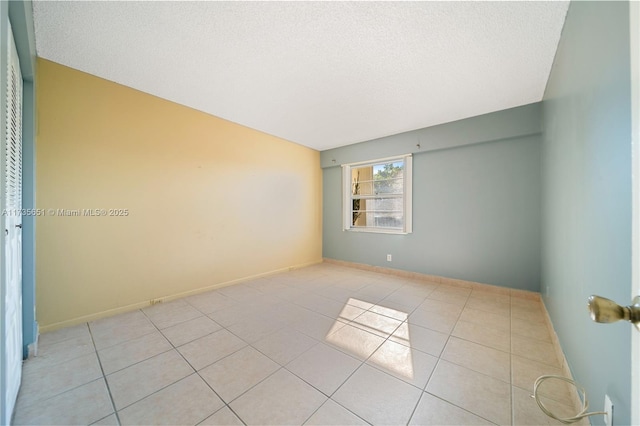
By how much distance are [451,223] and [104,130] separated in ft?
14.8

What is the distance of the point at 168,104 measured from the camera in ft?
9.07

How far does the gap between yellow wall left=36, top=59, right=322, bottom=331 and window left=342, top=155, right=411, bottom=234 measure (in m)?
1.66

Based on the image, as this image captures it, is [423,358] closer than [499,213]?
Yes

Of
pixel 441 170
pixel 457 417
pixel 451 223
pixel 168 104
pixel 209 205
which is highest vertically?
pixel 168 104

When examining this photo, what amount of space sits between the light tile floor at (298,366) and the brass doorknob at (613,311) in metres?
1.11

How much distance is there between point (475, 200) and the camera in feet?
10.6

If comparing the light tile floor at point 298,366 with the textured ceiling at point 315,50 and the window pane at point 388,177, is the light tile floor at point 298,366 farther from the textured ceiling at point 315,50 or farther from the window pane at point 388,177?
the textured ceiling at point 315,50

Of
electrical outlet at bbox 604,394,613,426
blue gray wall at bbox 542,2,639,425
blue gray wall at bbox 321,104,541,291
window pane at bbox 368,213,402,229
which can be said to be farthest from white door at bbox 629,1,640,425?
window pane at bbox 368,213,402,229

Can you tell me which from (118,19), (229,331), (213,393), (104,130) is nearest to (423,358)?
(213,393)

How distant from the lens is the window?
388cm

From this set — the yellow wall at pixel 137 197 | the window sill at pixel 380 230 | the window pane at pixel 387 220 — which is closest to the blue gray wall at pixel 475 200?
the window sill at pixel 380 230

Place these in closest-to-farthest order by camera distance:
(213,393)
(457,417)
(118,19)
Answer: (457,417)
(213,393)
(118,19)

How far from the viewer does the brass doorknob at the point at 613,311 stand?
19.1 inches

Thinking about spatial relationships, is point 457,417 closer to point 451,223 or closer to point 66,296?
point 451,223
